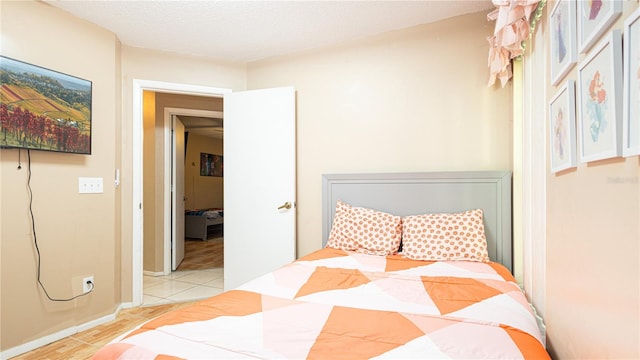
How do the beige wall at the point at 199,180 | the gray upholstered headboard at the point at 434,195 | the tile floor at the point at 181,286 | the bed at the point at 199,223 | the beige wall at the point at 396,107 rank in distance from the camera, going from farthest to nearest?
the beige wall at the point at 199,180, the bed at the point at 199,223, the tile floor at the point at 181,286, the beige wall at the point at 396,107, the gray upholstered headboard at the point at 434,195


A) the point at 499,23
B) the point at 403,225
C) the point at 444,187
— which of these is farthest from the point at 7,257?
the point at 499,23

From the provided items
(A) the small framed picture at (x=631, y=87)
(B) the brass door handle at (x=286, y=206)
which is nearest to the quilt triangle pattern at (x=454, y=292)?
(A) the small framed picture at (x=631, y=87)

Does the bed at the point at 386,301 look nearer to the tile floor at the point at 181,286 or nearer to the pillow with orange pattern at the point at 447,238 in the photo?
the pillow with orange pattern at the point at 447,238

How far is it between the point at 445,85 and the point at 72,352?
130 inches

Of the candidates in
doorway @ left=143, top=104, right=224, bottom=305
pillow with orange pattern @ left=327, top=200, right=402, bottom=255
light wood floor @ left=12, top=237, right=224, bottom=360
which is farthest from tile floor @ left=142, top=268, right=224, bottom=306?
pillow with orange pattern @ left=327, top=200, right=402, bottom=255

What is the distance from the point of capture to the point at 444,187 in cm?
238

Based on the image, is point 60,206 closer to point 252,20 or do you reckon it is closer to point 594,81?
point 252,20

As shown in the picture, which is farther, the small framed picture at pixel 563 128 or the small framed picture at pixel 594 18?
the small framed picture at pixel 563 128

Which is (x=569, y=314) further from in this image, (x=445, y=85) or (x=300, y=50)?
(x=300, y=50)

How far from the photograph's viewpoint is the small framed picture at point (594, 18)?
0.69m

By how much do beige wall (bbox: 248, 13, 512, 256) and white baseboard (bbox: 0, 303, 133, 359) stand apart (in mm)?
1731

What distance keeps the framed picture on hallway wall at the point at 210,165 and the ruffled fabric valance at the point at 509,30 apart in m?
6.75

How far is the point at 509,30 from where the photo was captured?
1.71m

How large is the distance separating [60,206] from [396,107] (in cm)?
271
